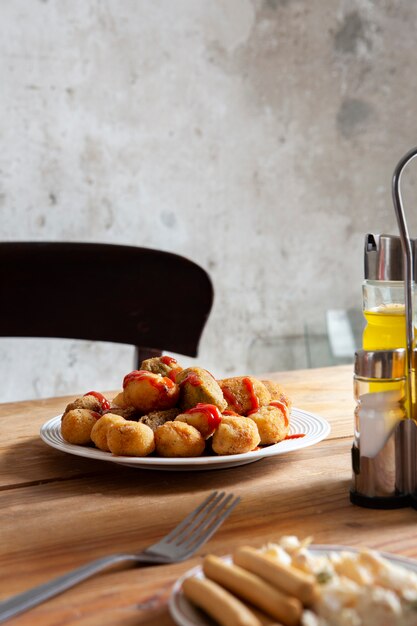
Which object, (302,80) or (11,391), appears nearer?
(11,391)

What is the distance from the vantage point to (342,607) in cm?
41

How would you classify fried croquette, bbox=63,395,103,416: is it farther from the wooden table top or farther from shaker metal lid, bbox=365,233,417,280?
shaker metal lid, bbox=365,233,417,280

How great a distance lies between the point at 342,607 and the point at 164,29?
281cm

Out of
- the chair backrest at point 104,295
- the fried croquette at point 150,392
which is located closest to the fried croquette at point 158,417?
the fried croquette at point 150,392

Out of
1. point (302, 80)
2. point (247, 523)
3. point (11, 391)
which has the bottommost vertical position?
point (11, 391)

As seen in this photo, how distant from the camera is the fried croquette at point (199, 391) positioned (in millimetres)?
802

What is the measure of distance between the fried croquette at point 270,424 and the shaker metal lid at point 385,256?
0.18 m

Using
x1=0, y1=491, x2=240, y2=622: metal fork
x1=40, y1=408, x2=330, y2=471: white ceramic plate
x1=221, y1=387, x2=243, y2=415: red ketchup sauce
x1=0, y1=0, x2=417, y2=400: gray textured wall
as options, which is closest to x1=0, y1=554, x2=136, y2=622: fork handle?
x1=0, y1=491, x2=240, y2=622: metal fork

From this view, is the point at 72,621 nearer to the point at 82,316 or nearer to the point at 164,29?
the point at 82,316

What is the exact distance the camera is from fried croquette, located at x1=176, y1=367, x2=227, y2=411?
802mm

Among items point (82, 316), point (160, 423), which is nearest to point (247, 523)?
point (160, 423)

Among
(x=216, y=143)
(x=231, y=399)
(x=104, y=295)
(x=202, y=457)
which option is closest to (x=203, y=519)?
(x=202, y=457)

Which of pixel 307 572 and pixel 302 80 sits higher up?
pixel 302 80

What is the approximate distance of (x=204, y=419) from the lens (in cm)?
77
